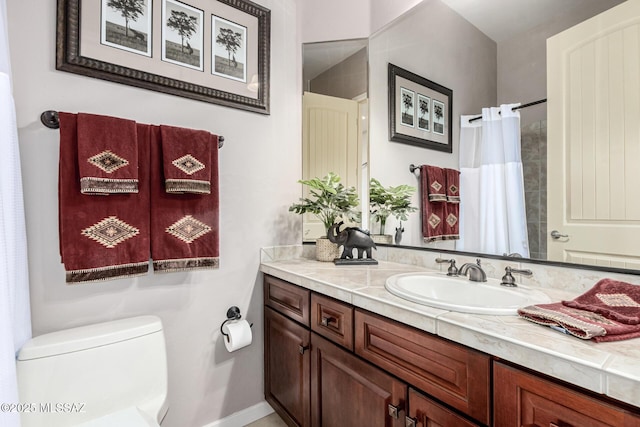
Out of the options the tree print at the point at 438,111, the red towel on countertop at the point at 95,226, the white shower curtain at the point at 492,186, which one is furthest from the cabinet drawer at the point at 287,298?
the tree print at the point at 438,111

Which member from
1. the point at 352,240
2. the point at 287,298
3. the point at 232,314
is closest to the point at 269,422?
the point at 232,314

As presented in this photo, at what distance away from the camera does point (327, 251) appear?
1.80m

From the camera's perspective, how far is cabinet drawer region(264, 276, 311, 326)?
1.41 m

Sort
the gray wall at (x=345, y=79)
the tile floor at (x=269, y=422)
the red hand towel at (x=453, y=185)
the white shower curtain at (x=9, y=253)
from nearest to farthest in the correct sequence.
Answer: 1. the white shower curtain at (x=9, y=253)
2. the red hand towel at (x=453, y=185)
3. the tile floor at (x=269, y=422)
4. the gray wall at (x=345, y=79)

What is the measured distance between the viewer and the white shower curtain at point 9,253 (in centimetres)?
79

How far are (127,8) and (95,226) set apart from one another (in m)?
0.97

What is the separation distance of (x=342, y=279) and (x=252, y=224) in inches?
26.8

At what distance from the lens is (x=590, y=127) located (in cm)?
104

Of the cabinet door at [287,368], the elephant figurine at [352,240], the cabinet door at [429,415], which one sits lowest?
the cabinet door at [287,368]

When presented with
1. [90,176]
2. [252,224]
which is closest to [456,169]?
[252,224]

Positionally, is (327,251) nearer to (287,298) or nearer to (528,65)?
(287,298)

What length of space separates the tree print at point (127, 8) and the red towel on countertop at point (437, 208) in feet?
4.95

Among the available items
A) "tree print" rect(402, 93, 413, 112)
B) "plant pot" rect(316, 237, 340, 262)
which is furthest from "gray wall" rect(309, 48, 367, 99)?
"plant pot" rect(316, 237, 340, 262)

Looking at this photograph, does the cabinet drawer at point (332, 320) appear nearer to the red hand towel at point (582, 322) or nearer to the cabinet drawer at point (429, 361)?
the cabinet drawer at point (429, 361)
